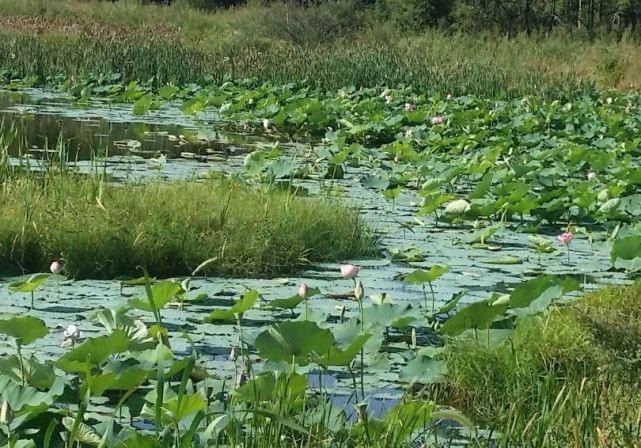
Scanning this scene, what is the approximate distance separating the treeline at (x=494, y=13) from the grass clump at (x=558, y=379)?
19.7 meters

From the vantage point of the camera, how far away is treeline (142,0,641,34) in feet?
89.8

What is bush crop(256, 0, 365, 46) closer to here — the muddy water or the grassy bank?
the grassy bank

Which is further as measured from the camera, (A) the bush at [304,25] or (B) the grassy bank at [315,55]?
(A) the bush at [304,25]

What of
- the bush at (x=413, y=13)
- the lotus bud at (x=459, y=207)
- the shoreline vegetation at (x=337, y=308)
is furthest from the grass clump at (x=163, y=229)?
the bush at (x=413, y=13)

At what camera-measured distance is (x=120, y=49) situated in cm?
1622

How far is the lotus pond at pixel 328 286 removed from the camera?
8.60 feet

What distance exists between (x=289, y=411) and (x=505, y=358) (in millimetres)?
1080

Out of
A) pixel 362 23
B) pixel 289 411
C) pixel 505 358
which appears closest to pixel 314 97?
pixel 505 358

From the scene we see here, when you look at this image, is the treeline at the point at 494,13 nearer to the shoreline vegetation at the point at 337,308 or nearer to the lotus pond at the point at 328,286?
the lotus pond at the point at 328,286

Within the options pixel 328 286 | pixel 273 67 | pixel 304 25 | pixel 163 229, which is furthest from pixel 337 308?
pixel 304 25

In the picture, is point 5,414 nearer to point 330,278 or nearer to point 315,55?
point 330,278

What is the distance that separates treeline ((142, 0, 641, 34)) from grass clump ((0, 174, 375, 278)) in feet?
59.3

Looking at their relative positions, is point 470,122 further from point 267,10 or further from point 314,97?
point 267,10

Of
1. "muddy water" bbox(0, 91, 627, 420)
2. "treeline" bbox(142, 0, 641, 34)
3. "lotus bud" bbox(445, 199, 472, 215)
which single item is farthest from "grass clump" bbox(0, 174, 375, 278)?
"treeline" bbox(142, 0, 641, 34)
